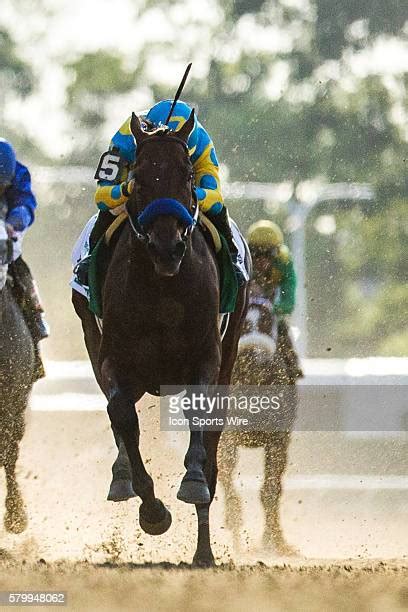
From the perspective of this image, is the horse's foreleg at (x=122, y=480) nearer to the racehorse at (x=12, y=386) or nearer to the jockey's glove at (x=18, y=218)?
the racehorse at (x=12, y=386)

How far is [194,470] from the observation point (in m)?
6.21

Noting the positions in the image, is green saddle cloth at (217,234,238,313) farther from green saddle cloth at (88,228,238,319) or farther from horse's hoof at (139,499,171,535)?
horse's hoof at (139,499,171,535)

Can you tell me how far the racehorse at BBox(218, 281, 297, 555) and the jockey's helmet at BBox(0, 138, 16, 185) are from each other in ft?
5.54

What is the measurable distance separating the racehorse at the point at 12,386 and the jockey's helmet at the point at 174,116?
1463 mm

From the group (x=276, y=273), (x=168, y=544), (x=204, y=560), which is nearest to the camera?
(x=204, y=560)

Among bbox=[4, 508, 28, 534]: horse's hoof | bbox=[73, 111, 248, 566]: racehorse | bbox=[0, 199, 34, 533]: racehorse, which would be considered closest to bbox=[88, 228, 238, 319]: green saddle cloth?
bbox=[73, 111, 248, 566]: racehorse

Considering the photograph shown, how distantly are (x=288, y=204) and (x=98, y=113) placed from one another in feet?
16.1

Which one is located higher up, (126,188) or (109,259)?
(126,188)

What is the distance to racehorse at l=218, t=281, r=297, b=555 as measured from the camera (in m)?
8.78

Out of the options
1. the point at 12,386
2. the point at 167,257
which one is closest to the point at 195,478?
the point at 167,257

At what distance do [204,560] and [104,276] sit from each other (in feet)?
4.59

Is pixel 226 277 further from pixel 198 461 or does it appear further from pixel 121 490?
pixel 121 490

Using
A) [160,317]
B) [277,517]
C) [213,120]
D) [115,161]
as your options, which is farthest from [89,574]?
[213,120]

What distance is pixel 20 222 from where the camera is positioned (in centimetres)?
798
